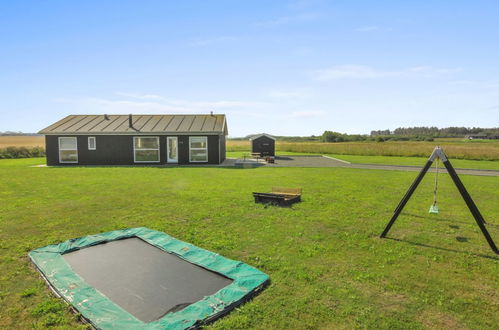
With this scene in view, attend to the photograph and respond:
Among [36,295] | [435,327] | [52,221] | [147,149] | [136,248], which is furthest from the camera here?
[147,149]

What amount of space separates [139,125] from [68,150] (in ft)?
19.2

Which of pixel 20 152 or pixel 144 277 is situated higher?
pixel 20 152

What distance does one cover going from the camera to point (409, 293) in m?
4.59

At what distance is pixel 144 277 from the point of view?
16.5 ft

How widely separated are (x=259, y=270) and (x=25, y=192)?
37.9ft

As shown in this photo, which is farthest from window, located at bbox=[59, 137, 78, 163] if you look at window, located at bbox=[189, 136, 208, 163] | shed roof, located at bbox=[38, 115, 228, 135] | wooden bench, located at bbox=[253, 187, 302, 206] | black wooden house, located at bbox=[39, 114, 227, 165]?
wooden bench, located at bbox=[253, 187, 302, 206]

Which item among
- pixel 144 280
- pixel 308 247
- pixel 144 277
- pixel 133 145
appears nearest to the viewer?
pixel 144 280

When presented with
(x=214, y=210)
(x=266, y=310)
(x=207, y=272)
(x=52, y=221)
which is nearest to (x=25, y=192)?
(x=52, y=221)

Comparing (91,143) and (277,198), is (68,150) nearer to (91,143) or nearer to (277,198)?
(91,143)

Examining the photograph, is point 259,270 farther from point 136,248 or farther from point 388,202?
point 388,202

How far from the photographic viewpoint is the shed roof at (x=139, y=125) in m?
24.2

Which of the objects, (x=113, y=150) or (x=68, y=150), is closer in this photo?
(x=113, y=150)

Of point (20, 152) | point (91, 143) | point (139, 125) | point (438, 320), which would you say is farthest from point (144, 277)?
point (20, 152)

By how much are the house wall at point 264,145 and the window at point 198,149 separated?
28.0 feet
